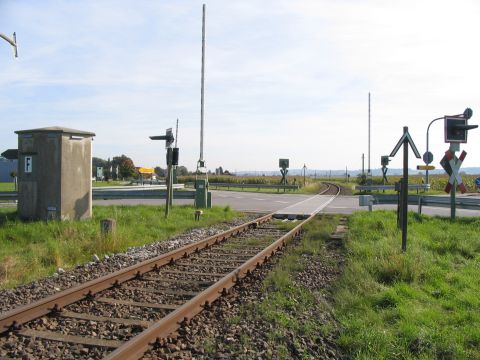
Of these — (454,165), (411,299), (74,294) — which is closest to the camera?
(74,294)

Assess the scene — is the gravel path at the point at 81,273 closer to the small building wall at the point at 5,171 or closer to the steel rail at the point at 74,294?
the steel rail at the point at 74,294

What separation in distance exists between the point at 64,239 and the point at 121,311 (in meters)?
5.30

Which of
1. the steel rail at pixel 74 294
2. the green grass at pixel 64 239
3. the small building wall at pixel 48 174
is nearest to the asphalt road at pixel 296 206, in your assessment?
the green grass at pixel 64 239

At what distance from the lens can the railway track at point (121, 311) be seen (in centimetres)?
458

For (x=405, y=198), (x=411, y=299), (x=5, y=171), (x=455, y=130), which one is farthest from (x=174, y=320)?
(x=5, y=171)

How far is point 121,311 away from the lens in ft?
19.0

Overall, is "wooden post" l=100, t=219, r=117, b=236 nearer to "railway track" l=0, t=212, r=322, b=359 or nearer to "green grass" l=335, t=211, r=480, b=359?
"railway track" l=0, t=212, r=322, b=359

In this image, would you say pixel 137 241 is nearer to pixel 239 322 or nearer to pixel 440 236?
pixel 239 322

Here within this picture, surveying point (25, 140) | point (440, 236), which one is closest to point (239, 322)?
point (440, 236)

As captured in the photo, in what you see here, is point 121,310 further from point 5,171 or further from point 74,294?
point 5,171

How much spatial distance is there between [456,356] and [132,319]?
11.0ft

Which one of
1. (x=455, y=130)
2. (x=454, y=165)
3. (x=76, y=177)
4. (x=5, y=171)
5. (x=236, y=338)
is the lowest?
(x=236, y=338)

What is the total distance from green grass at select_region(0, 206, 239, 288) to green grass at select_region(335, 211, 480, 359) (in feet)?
15.8

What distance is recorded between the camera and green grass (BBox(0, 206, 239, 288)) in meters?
8.07
